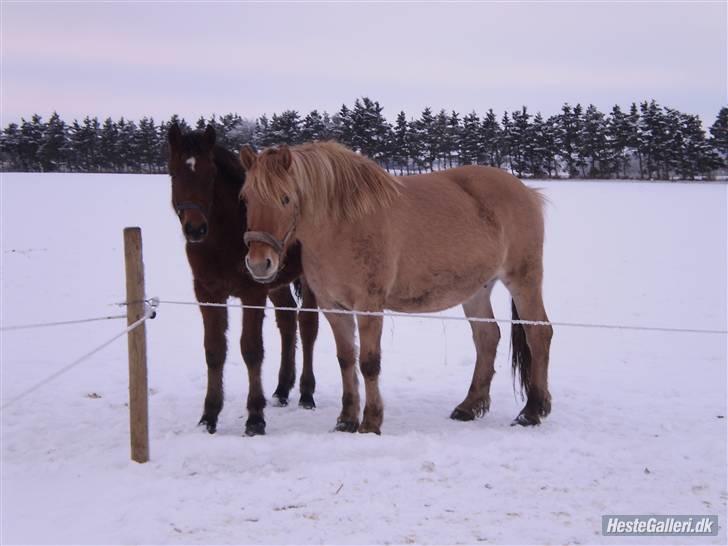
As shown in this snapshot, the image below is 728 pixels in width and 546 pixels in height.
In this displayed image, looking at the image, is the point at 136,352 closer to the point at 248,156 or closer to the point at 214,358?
the point at 214,358

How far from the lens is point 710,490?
11.8ft

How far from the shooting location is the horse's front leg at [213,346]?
4.77m

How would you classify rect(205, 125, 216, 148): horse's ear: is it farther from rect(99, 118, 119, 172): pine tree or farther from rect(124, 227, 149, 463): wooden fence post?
rect(99, 118, 119, 172): pine tree

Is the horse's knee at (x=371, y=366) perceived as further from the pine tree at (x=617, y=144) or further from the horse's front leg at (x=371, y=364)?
the pine tree at (x=617, y=144)

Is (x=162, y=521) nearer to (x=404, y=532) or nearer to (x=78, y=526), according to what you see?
(x=78, y=526)

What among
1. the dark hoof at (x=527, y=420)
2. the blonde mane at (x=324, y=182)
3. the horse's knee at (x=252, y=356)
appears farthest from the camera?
the dark hoof at (x=527, y=420)

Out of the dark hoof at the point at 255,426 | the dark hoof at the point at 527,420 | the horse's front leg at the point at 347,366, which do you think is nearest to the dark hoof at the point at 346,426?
the horse's front leg at the point at 347,366

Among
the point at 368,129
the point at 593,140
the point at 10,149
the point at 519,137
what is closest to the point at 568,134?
the point at 593,140

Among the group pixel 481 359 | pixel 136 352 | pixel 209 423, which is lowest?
pixel 209 423

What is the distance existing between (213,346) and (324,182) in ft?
5.46

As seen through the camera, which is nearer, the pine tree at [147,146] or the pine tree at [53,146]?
the pine tree at [147,146]

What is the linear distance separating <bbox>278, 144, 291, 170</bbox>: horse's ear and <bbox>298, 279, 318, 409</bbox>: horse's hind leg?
65.1 inches

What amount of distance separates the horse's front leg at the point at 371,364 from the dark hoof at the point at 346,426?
19cm

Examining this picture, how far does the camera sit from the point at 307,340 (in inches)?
230
